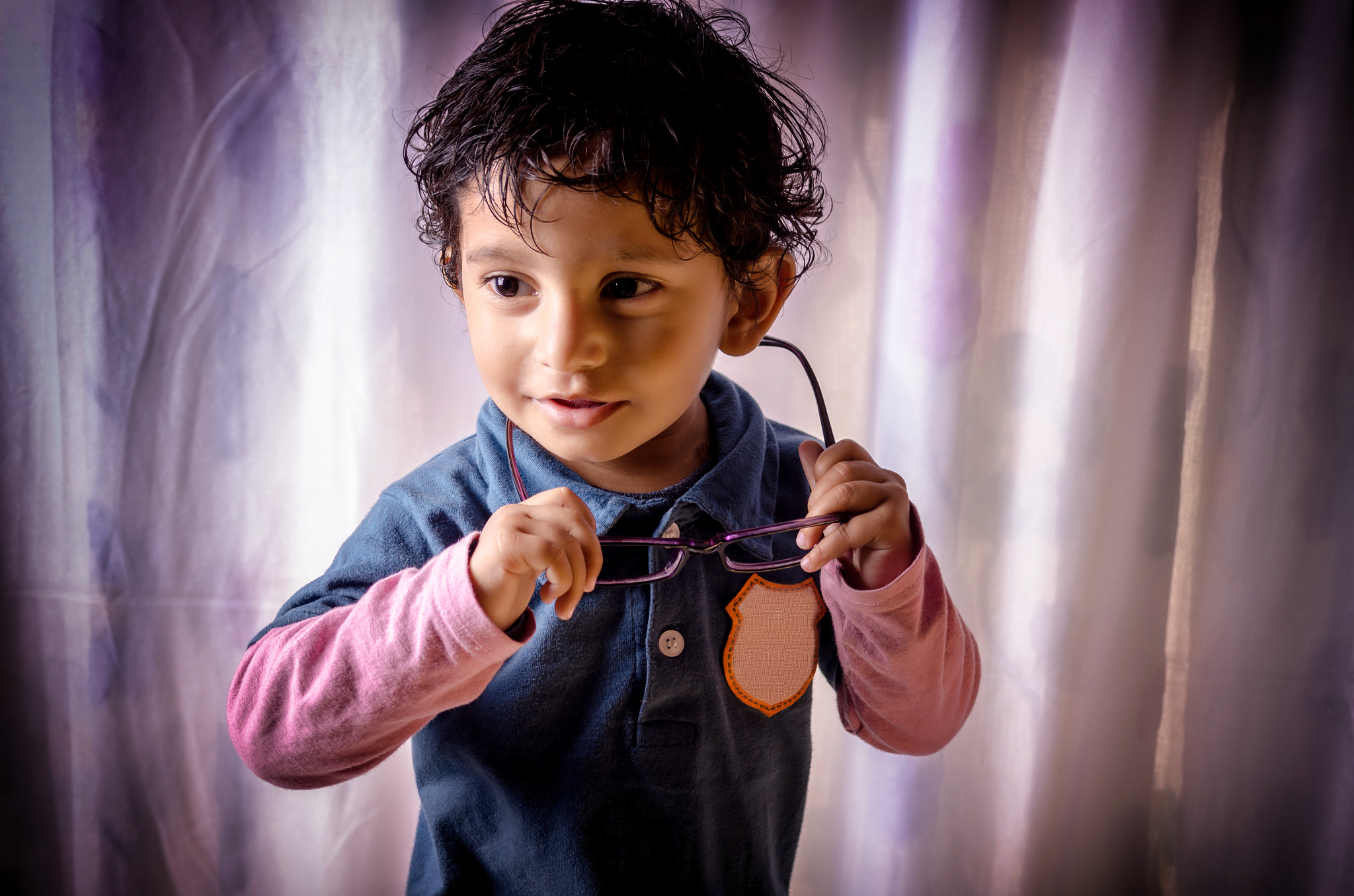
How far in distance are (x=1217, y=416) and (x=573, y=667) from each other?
0.76 metres

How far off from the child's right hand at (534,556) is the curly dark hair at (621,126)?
0.18m

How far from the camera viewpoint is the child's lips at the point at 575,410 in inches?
21.3

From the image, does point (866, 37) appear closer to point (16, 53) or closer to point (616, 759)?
point (616, 759)

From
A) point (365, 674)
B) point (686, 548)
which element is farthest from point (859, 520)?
point (365, 674)

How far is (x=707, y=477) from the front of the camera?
636 millimetres

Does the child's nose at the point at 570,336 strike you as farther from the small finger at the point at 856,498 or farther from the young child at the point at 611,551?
the small finger at the point at 856,498

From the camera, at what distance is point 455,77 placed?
60 cm

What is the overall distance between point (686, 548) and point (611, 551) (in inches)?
3.7

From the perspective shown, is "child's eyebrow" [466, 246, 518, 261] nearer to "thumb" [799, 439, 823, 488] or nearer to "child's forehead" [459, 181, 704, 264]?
"child's forehead" [459, 181, 704, 264]

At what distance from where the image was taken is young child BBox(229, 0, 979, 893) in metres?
0.51

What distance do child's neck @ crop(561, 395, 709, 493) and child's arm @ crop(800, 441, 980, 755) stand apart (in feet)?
0.31

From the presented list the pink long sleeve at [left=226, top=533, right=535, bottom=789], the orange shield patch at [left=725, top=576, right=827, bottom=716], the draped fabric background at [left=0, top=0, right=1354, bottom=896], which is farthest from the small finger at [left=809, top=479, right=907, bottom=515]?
the draped fabric background at [left=0, top=0, right=1354, bottom=896]

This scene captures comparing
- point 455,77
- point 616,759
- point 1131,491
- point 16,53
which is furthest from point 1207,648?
point 16,53

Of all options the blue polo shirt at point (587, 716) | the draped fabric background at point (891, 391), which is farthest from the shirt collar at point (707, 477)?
the draped fabric background at point (891, 391)
